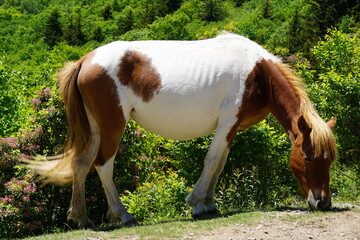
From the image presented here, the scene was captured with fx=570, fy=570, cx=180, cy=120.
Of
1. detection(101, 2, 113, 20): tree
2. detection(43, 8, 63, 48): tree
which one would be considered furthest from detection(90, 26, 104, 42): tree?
detection(101, 2, 113, 20): tree

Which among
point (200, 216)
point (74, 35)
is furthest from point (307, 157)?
point (74, 35)

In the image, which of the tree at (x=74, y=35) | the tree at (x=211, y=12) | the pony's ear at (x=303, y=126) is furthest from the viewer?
the tree at (x=211, y=12)

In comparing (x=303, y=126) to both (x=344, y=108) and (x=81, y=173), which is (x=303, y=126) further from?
(x=344, y=108)

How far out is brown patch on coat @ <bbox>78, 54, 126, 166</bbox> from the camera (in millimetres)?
6938

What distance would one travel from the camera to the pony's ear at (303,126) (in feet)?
21.8

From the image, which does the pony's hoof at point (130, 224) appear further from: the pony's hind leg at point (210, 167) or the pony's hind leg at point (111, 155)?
the pony's hind leg at point (210, 167)

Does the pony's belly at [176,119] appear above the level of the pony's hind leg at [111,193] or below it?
above

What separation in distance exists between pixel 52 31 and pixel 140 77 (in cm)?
4949

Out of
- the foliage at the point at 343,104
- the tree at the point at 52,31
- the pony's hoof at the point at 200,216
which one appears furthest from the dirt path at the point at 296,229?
the tree at the point at 52,31

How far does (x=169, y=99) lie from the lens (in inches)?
277

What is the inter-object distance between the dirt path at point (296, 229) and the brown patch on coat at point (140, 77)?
6.35 feet

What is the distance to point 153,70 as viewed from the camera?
7066 mm

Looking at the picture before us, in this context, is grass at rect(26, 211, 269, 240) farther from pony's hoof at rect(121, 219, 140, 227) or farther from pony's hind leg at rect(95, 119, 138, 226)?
pony's hind leg at rect(95, 119, 138, 226)

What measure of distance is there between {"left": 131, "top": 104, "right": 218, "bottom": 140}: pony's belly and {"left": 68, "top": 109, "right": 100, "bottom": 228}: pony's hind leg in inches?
23.1
